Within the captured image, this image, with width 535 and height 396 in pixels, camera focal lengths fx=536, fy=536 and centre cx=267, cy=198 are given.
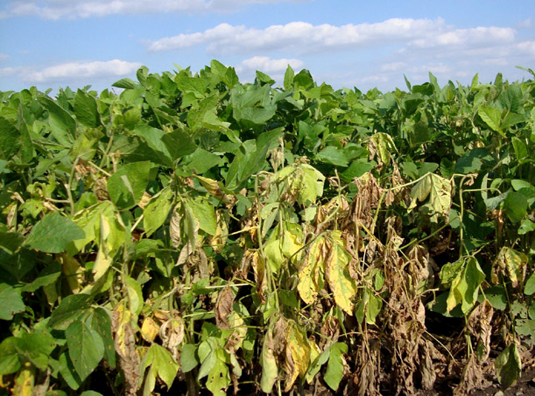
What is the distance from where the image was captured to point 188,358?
86.4 inches

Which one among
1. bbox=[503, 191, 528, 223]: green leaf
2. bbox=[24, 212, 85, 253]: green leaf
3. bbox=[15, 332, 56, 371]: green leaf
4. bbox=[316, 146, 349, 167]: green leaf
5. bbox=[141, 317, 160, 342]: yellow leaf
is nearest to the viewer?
bbox=[24, 212, 85, 253]: green leaf

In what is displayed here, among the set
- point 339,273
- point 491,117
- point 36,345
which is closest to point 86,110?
point 36,345

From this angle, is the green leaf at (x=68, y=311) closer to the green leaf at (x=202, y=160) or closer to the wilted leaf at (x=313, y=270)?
the green leaf at (x=202, y=160)

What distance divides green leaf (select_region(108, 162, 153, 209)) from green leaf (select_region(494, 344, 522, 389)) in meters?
2.06

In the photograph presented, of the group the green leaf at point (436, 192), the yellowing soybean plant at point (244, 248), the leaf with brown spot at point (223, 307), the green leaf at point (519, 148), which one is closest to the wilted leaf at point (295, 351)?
the yellowing soybean plant at point (244, 248)

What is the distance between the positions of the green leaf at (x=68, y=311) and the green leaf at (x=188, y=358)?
48 cm

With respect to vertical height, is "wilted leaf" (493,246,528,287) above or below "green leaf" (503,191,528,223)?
below

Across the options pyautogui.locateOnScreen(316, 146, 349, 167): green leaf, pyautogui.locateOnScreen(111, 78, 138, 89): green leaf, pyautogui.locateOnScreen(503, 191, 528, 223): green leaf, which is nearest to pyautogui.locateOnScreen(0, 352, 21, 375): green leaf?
pyautogui.locateOnScreen(316, 146, 349, 167): green leaf

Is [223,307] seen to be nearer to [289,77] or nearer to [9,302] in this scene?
[9,302]

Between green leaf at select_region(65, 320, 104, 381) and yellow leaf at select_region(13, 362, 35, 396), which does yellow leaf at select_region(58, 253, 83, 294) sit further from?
yellow leaf at select_region(13, 362, 35, 396)

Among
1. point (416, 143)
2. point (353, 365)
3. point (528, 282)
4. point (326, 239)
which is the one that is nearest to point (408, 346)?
point (353, 365)

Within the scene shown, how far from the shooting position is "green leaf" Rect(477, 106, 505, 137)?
8.81ft

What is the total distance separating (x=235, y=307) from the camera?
2393 mm

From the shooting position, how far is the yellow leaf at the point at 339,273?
2178 millimetres
